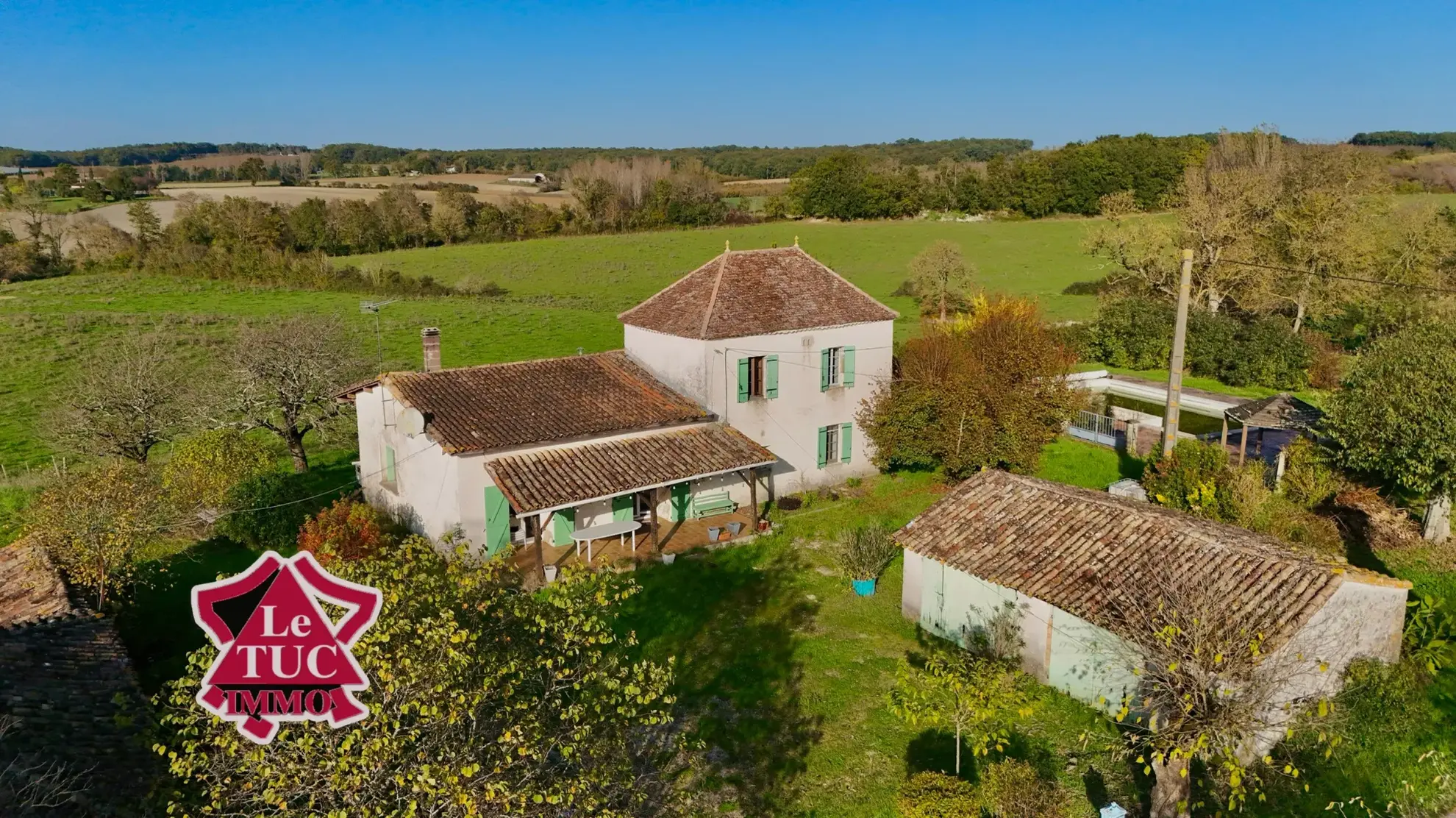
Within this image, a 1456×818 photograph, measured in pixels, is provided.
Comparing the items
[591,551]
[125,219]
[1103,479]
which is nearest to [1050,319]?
[1103,479]

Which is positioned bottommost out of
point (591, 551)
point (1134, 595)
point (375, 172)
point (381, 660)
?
point (591, 551)

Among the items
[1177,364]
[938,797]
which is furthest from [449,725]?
[1177,364]

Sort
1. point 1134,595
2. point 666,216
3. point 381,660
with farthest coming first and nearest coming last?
point 666,216
point 1134,595
point 381,660

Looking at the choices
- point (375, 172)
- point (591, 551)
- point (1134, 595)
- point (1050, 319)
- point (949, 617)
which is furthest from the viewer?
point (375, 172)

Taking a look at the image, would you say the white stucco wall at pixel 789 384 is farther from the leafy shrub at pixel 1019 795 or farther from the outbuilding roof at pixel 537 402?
the leafy shrub at pixel 1019 795

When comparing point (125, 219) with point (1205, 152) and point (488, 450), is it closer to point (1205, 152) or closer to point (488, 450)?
point (488, 450)

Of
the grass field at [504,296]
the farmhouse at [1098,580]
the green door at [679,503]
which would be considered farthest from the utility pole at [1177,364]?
the grass field at [504,296]
